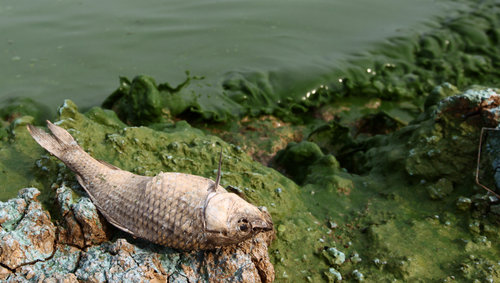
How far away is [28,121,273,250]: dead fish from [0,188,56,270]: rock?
32 cm

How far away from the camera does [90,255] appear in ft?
8.12

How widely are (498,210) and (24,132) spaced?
3.81m

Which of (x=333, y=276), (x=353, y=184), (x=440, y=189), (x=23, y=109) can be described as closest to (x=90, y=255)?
(x=333, y=276)

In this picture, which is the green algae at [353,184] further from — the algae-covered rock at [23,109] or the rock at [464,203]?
the algae-covered rock at [23,109]

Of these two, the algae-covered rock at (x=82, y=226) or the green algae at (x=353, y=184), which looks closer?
the algae-covered rock at (x=82, y=226)

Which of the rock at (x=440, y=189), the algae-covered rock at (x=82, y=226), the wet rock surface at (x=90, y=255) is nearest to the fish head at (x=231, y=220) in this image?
the wet rock surface at (x=90, y=255)

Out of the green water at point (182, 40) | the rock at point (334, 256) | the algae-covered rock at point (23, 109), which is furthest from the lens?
the green water at point (182, 40)

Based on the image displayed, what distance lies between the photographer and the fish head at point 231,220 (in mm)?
2406

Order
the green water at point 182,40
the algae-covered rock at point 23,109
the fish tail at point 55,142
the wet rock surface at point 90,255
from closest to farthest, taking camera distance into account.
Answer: the wet rock surface at point 90,255
the fish tail at point 55,142
the algae-covered rock at point 23,109
the green water at point 182,40

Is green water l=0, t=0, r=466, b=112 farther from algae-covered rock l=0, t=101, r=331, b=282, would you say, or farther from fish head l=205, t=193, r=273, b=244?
fish head l=205, t=193, r=273, b=244

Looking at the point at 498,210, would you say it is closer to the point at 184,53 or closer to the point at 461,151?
the point at 461,151

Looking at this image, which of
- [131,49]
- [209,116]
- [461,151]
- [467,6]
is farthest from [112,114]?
[467,6]

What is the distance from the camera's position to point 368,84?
5.88m

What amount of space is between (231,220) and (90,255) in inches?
34.0
